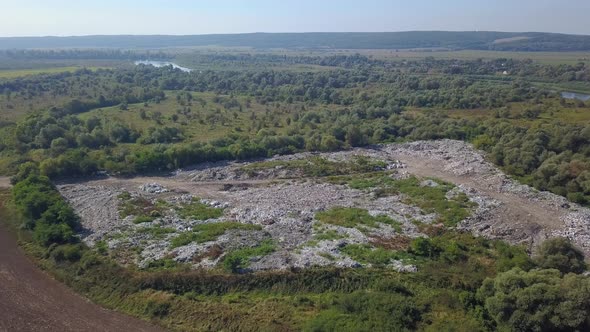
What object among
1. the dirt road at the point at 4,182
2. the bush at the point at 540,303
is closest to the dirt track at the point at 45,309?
the dirt road at the point at 4,182

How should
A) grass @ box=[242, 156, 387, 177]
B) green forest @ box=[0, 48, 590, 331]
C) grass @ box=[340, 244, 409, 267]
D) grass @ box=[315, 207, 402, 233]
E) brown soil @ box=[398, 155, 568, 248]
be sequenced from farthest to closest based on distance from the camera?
grass @ box=[242, 156, 387, 177] → grass @ box=[315, 207, 402, 233] → brown soil @ box=[398, 155, 568, 248] → grass @ box=[340, 244, 409, 267] → green forest @ box=[0, 48, 590, 331]

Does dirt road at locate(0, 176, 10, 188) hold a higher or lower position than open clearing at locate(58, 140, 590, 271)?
higher

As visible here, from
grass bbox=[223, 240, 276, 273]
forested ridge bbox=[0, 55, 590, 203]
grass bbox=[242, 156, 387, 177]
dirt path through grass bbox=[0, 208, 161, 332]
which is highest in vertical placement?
forested ridge bbox=[0, 55, 590, 203]

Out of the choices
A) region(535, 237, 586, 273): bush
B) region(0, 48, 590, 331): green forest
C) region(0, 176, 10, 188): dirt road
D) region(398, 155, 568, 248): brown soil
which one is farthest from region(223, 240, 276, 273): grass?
region(0, 176, 10, 188): dirt road

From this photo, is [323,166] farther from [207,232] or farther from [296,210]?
[207,232]

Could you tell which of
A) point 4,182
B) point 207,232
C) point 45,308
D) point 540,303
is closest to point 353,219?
point 207,232

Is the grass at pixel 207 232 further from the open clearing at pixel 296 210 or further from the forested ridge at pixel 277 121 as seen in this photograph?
the forested ridge at pixel 277 121

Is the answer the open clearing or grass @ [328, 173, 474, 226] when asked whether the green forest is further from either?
the open clearing

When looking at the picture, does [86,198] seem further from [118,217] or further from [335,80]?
[335,80]
